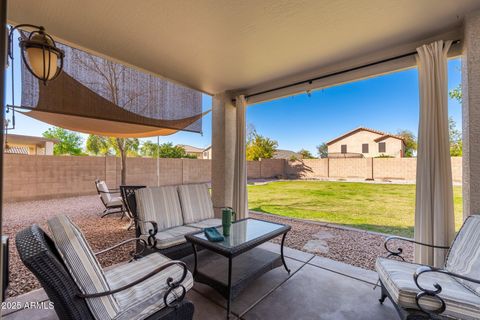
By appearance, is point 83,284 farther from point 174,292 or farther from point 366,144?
point 366,144

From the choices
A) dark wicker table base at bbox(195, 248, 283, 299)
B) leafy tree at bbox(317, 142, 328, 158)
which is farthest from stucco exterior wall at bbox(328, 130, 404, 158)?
dark wicker table base at bbox(195, 248, 283, 299)

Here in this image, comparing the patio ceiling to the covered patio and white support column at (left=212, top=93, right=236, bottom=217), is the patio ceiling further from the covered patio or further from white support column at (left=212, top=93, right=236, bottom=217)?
white support column at (left=212, top=93, right=236, bottom=217)

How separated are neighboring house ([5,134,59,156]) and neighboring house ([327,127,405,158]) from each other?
18503 millimetres

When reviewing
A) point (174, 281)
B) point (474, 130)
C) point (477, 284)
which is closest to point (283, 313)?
point (174, 281)

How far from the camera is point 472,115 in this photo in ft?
6.59

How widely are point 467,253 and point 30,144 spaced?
15828 millimetres

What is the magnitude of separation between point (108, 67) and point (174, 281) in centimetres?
294

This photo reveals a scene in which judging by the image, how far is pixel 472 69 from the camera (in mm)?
2027

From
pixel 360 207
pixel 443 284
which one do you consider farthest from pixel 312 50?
pixel 360 207

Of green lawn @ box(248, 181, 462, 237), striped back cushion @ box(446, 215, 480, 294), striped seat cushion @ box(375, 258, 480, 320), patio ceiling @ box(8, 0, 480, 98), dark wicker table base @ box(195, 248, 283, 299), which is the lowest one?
green lawn @ box(248, 181, 462, 237)

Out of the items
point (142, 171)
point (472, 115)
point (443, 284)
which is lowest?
point (443, 284)

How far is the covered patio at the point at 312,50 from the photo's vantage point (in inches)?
78.4

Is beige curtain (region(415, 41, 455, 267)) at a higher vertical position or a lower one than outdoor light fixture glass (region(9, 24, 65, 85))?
lower

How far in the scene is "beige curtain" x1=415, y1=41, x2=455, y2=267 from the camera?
223 cm
